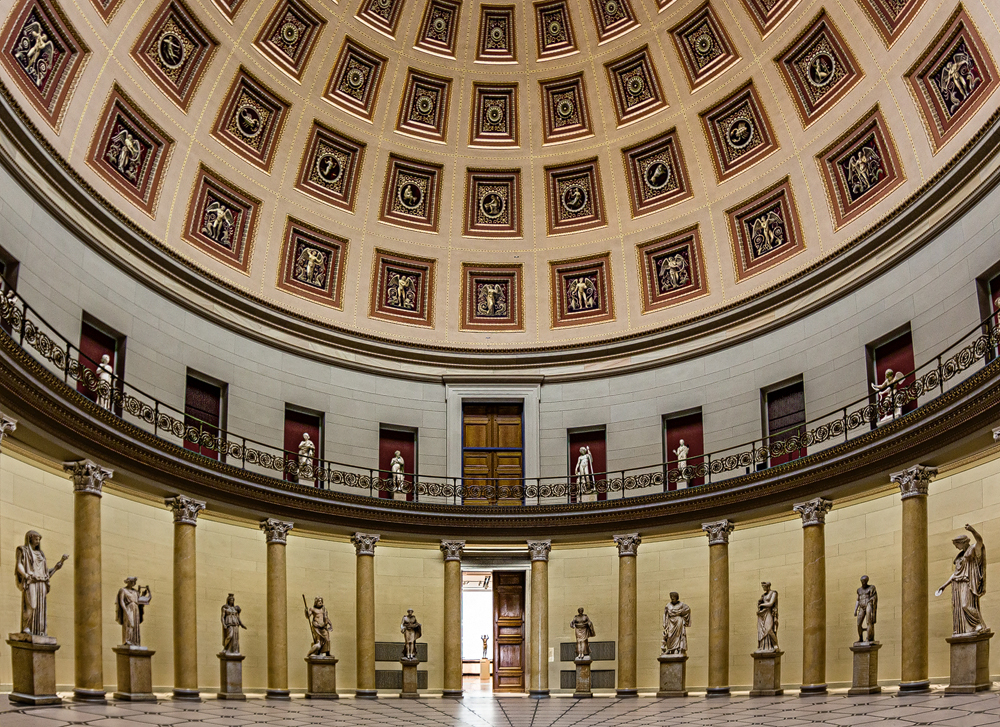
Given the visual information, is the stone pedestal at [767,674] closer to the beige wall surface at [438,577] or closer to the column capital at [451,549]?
the beige wall surface at [438,577]

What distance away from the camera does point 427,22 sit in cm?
3459

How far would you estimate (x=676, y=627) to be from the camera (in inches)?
1134

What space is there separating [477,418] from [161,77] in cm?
1495

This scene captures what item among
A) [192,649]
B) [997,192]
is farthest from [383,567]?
[997,192]

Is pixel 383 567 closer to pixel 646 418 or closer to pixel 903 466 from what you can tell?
pixel 646 418

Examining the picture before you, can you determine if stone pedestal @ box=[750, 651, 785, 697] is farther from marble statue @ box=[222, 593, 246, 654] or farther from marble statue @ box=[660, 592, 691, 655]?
marble statue @ box=[222, 593, 246, 654]

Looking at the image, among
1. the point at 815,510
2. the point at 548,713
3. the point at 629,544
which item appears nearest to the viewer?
the point at 548,713

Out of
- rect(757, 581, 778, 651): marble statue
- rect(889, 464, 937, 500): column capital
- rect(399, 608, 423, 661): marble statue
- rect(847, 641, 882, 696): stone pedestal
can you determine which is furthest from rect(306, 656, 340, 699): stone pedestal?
rect(889, 464, 937, 500): column capital

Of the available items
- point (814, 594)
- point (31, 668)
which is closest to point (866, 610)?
point (814, 594)

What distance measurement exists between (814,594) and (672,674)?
5.10 meters

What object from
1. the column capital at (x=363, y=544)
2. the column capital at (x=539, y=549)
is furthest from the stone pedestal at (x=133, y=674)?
the column capital at (x=539, y=549)

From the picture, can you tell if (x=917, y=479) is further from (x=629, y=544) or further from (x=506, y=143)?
(x=506, y=143)

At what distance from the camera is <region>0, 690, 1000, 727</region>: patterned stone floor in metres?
17.1

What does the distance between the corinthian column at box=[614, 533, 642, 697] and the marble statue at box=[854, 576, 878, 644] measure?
753cm
